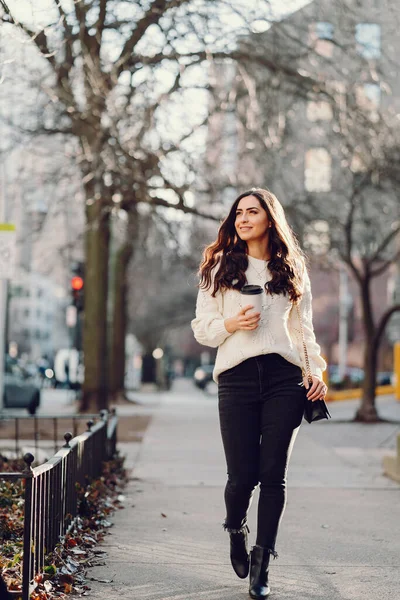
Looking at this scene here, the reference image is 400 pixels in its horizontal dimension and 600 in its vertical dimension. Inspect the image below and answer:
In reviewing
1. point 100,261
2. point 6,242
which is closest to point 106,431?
point 6,242

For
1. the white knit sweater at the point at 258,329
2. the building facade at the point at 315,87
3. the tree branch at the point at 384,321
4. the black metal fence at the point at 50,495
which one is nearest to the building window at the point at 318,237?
the building facade at the point at 315,87

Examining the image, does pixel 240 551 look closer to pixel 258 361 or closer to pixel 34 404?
pixel 258 361

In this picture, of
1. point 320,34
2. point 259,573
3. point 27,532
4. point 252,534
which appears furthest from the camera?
point 320,34

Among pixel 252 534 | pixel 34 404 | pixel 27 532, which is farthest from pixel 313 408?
pixel 34 404

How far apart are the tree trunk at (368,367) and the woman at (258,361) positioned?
1471 cm

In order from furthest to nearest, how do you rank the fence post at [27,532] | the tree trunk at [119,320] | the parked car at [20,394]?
the tree trunk at [119,320]
the parked car at [20,394]
the fence post at [27,532]

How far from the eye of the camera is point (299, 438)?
15.7m

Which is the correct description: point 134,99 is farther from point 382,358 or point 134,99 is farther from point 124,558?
point 382,358

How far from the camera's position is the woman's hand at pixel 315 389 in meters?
4.93

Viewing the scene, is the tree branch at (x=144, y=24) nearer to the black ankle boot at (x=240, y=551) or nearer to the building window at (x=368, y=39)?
the building window at (x=368, y=39)

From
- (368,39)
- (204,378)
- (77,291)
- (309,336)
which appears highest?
(368,39)

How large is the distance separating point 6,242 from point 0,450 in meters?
2.32

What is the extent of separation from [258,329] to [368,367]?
1536cm

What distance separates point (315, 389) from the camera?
16.2 ft
